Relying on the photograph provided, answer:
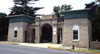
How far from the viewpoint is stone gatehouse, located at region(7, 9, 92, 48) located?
18.8m

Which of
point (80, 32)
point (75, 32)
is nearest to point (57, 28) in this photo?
point (75, 32)

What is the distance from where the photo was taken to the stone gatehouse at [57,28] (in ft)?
61.5

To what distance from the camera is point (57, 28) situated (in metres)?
→ 23.7

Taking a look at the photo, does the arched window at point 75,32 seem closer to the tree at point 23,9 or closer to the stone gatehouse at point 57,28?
the stone gatehouse at point 57,28

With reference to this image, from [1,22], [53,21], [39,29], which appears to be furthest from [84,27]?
[1,22]

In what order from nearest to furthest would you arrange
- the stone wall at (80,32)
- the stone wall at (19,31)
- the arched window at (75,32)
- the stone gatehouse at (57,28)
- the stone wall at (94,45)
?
the stone wall at (94,45) < the stone wall at (80,32) < the stone gatehouse at (57,28) < the arched window at (75,32) < the stone wall at (19,31)

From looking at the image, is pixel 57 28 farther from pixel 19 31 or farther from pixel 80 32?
pixel 19 31

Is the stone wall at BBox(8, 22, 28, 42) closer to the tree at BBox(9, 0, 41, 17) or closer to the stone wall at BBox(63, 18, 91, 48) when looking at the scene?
the stone wall at BBox(63, 18, 91, 48)

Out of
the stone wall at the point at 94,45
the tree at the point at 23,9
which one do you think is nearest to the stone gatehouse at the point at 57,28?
the stone wall at the point at 94,45


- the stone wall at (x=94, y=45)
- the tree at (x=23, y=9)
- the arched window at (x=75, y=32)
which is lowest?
the stone wall at (x=94, y=45)

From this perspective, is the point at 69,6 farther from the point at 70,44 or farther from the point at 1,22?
the point at 70,44

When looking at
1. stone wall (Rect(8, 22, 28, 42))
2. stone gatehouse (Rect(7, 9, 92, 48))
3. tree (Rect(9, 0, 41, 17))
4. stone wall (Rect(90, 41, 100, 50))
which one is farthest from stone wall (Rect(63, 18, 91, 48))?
tree (Rect(9, 0, 41, 17))

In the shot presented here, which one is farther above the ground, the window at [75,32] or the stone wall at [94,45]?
the window at [75,32]

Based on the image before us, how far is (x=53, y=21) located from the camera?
24.1 meters
